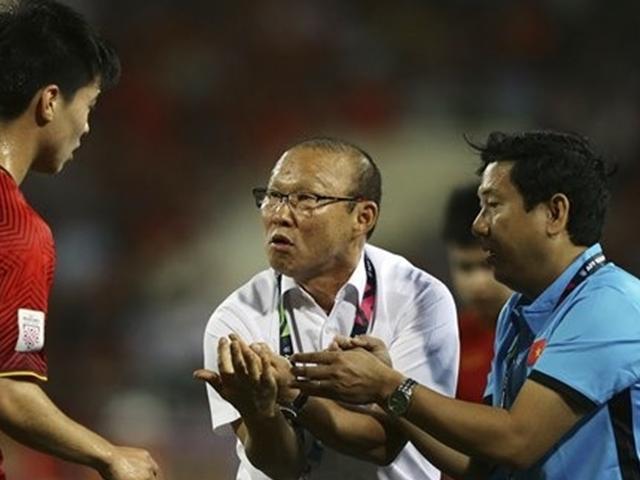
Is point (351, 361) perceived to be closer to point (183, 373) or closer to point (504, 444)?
point (504, 444)

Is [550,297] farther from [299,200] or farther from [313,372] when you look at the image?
[299,200]

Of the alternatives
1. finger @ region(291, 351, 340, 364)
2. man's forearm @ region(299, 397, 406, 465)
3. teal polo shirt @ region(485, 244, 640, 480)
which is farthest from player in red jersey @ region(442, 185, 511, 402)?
finger @ region(291, 351, 340, 364)

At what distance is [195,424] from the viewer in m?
4.89

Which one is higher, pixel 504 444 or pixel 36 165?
pixel 36 165

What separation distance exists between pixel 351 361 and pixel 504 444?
320 millimetres

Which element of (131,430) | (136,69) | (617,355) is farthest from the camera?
(136,69)

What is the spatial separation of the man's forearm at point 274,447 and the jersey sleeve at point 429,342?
319mm

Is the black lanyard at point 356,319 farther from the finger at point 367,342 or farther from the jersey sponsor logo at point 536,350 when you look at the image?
the jersey sponsor logo at point 536,350

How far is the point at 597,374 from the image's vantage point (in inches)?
89.4

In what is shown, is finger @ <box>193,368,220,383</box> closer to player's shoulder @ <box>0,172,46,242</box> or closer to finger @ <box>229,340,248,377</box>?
finger @ <box>229,340,248,377</box>

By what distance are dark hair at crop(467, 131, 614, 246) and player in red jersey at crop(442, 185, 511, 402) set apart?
1125 millimetres

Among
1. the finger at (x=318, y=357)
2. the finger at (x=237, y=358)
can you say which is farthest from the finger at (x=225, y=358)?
the finger at (x=318, y=357)

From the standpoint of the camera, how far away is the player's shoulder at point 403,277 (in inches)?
116

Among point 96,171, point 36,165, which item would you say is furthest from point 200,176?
point 36,165
